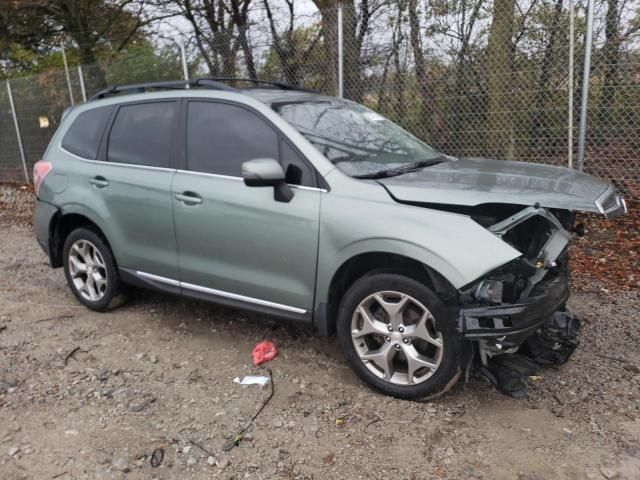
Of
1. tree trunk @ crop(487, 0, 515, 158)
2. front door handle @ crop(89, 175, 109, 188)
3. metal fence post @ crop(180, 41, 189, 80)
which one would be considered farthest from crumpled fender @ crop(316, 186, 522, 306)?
metal fence post @ crop(180, 41, 189, 80)

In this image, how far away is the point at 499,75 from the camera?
6.09m

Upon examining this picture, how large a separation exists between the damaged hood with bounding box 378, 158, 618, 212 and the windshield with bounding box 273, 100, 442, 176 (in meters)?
0.27

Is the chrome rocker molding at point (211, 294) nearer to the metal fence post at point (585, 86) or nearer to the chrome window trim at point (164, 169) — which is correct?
the chrome window trim at point (164, 169)

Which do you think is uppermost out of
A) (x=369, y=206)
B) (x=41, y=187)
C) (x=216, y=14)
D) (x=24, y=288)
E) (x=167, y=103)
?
(x=216, y=14)

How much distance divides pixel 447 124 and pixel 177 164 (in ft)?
12.5

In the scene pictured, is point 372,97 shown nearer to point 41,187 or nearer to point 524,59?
point 524,59

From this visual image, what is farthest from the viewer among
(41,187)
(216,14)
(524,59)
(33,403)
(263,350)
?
(216,14)

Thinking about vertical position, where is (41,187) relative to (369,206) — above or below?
below

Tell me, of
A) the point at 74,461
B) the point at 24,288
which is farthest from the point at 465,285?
the point at 24,288

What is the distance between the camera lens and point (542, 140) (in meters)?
5.95

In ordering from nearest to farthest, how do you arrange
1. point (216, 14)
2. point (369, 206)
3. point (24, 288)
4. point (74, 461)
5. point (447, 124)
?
1. point (74, 461)
2. point (369, 206)
3. point (24, 288)
4. point (447, 124)
5. point (216, 14)

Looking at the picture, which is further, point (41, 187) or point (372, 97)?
point (372, 97)

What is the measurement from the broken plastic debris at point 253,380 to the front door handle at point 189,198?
3.98ft

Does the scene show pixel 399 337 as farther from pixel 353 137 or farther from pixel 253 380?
pixel 353 137
